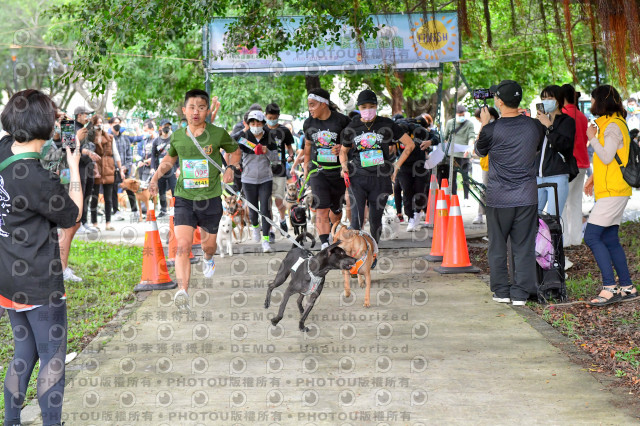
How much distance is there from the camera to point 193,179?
23.7 ft

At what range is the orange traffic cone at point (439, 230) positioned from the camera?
10.1 meters

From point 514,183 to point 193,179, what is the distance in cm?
302

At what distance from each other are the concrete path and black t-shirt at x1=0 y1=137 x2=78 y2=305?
106 cm

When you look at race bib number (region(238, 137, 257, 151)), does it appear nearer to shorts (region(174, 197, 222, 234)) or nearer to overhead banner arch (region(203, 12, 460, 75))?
overhead banner arch (region(203, 12, 460, 75))

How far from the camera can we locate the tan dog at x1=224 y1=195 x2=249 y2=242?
467 inches

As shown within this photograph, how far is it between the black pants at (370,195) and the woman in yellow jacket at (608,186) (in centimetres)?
247

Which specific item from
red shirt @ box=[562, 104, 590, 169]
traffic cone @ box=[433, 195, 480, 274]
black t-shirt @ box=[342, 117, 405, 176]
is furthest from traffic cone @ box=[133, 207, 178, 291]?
red shirt @ box=[562, 104, 590, 169]

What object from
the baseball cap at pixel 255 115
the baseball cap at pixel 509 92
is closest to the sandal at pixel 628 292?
the baseball cap at pixel 509 92

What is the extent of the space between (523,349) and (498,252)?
1783 mm

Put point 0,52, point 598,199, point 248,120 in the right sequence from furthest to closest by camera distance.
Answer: point 0,52, point 248,120, point 598,199

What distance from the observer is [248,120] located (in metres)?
11.7

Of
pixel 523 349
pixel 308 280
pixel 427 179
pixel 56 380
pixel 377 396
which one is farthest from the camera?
pixel 427 179

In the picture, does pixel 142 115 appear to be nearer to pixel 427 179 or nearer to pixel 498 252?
pixel 427 179

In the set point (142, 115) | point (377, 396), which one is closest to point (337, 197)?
point (377, 396)
